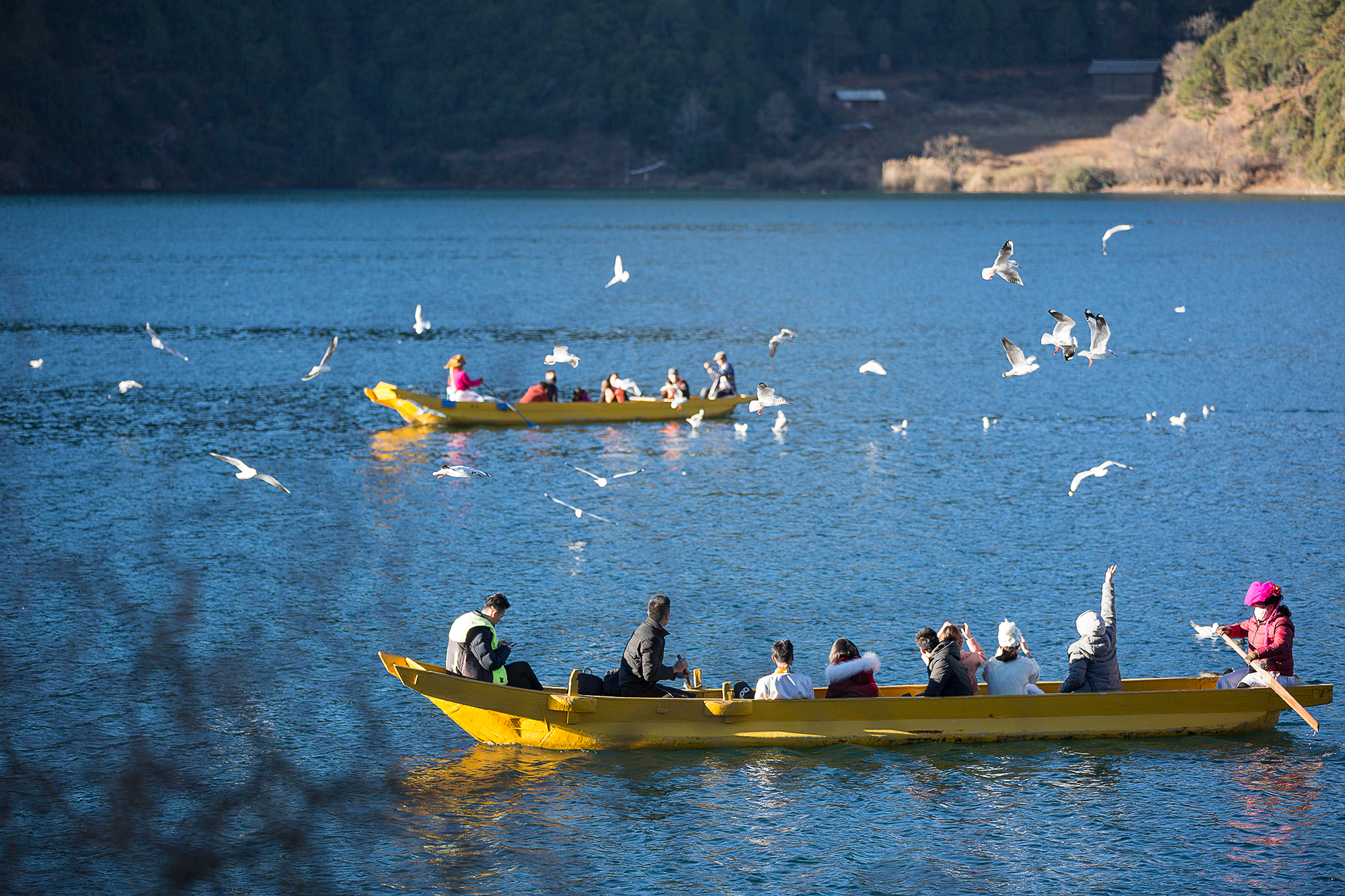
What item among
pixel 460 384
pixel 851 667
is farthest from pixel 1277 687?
pixel 460 384

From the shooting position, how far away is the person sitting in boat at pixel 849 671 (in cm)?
1817

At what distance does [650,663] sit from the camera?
1795cm

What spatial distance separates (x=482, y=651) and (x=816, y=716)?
4.56 metres

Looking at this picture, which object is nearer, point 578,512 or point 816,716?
point 816,716

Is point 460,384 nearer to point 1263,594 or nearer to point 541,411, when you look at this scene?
point 541,411

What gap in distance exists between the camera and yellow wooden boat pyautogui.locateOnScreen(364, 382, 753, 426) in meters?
41.3

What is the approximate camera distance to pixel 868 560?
27781 millimetres

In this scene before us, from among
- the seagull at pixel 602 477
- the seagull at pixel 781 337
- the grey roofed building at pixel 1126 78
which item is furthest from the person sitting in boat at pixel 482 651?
the grey roofed building at pixel 1126 78

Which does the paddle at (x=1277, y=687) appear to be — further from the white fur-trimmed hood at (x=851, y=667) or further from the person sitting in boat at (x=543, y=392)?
the person sitting in boat at (x=543, y=392)

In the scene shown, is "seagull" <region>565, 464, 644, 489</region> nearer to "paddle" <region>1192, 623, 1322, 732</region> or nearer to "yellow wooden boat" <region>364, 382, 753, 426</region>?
"yellow wooden boat" <region>364, 382, 753, 426</region>

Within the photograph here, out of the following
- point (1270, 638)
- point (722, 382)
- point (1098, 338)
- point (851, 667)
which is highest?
point (1098, 338)

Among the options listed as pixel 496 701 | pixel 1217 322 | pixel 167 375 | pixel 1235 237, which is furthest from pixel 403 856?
pixel 1235 237

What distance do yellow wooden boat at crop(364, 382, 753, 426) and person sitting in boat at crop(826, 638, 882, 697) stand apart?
A: 23670 millimetres

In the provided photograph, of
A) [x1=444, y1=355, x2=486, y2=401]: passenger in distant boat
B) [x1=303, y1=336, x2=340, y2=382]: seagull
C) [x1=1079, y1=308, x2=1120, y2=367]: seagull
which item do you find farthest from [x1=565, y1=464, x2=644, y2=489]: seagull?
[x1=1079, y1=308, x2=1120, y2=367]: seagull
